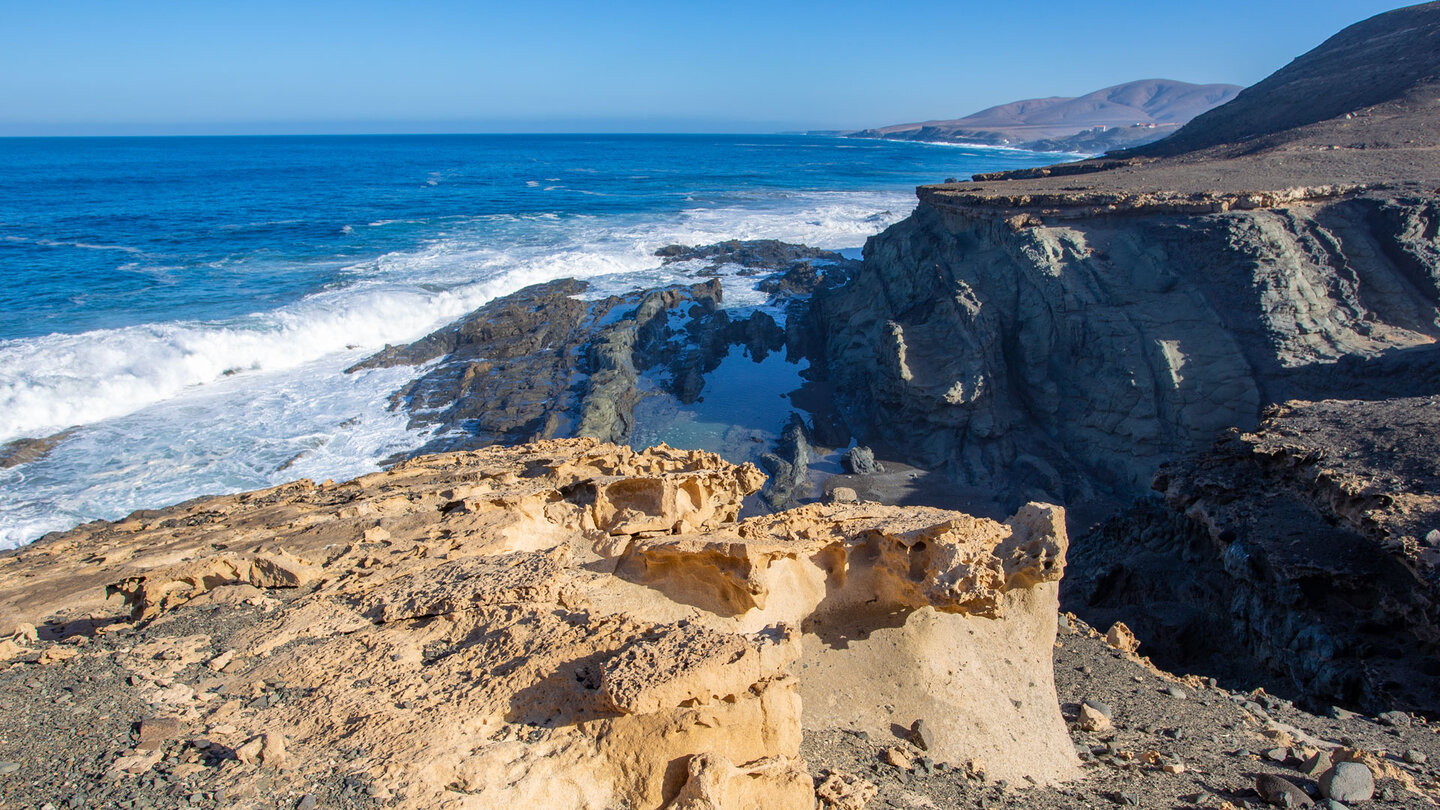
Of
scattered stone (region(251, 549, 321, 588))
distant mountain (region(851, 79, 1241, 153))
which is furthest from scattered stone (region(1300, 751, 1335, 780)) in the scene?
distant mountain (region(851, 79, 1241, 153))

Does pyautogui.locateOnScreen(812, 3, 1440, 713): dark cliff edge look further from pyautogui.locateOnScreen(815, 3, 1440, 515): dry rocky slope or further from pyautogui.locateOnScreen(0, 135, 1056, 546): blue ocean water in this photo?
pyautogui.locateOnScreen(0, 135, 1056, 546): blue ocean water

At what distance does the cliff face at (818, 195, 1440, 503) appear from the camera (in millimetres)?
12172

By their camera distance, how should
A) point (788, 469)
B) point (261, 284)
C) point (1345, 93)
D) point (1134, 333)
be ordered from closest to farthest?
point (1134, 333), point (788, 469), point (1345, 93), point (261, 284)

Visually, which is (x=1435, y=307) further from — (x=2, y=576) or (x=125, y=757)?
(x=2, y=576)

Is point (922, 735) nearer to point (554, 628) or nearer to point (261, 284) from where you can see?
point (554, 628)

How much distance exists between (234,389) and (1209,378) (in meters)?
20.8


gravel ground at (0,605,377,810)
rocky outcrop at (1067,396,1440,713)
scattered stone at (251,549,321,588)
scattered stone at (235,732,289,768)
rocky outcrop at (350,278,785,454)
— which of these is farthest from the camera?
rocky outcrop at (350,278,785,454)

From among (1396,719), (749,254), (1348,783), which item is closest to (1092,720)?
(1348,783)

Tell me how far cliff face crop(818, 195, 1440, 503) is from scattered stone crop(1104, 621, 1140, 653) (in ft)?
15.4

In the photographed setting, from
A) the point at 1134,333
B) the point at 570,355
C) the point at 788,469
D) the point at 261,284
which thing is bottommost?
the point at 788,469

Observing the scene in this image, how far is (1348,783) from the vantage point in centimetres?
510

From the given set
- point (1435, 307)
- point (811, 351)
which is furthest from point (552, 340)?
point (1435, 307)

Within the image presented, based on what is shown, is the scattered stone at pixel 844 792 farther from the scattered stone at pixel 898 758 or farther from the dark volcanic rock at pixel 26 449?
the dark volcanic rock at pixel 26 449

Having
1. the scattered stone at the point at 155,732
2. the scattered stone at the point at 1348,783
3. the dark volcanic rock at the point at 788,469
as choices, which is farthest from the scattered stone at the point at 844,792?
the dark volcanic rock at the point at 788,469
